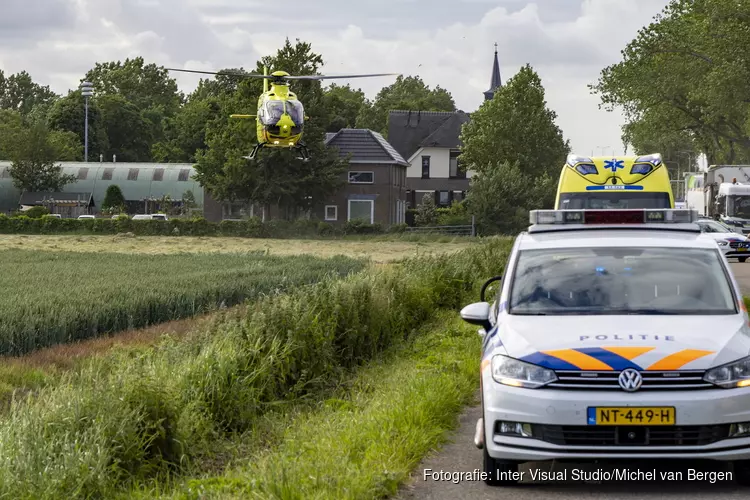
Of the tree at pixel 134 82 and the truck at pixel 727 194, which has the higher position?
the tree at pixel 134 82

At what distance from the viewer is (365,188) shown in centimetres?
8288

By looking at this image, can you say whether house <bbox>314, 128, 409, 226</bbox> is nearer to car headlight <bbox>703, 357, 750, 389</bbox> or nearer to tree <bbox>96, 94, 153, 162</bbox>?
tree <bbox>96, 94, 153, 162</bbox>

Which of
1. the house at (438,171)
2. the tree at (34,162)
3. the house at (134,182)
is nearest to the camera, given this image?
the tree at (34,162)

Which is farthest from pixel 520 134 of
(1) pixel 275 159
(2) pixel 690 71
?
(2) pixel 690 71

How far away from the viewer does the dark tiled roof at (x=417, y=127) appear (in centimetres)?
10344

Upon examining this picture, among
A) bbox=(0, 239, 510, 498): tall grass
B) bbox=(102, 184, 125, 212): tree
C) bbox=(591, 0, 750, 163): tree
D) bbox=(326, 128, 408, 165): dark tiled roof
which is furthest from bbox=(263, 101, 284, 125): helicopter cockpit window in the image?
bbox=(102, 184, 125, 212): tree

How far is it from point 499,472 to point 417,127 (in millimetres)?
98588

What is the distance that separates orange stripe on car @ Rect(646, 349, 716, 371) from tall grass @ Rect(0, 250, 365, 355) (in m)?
10.9

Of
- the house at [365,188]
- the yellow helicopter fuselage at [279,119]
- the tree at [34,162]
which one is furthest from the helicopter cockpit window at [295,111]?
the tree at [34,162]

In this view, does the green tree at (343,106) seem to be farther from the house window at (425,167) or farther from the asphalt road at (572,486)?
the asphalt road at (572,486)

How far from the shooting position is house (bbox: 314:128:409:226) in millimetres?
82219

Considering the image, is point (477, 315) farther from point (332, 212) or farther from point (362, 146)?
point (362, 146)

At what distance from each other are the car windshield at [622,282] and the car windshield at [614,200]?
45.5ft

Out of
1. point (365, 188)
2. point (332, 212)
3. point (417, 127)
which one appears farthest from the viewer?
point (417, 127)
